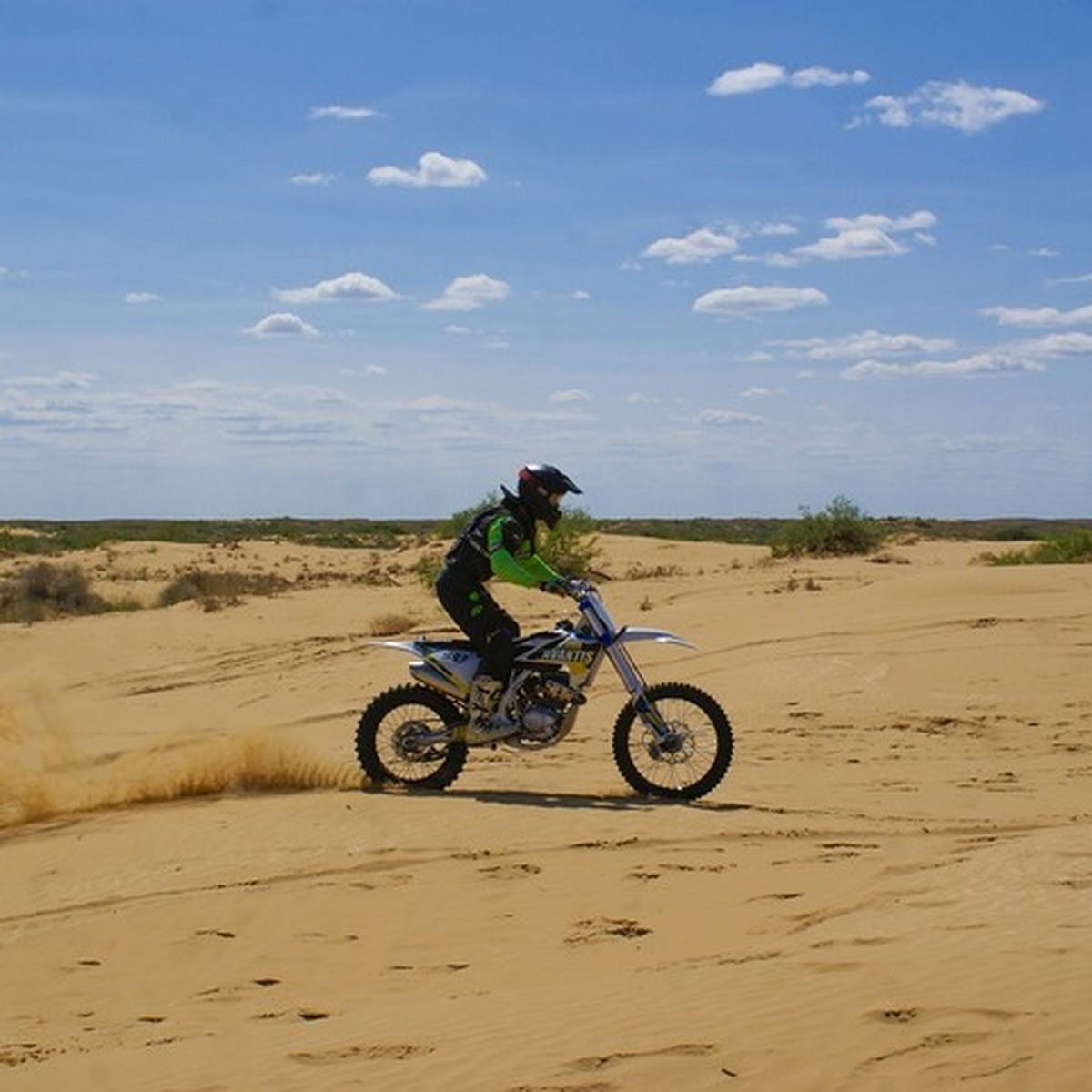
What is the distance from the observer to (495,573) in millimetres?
10516

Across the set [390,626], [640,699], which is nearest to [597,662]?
[640,699]

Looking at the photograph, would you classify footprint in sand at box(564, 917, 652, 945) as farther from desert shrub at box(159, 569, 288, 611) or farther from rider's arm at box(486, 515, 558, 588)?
desert shrub at box(159, 569, 288, 611)

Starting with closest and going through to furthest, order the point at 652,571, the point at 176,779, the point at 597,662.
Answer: the point at 597,662 → the point at 176,779 → the point at 652,571

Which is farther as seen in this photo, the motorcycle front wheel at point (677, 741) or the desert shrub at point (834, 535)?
the desert shrub at point (834, 535)

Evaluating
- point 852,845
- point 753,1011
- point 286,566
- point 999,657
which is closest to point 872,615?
point 999,657

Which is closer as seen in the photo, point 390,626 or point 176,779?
point 176,779

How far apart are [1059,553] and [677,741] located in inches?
822

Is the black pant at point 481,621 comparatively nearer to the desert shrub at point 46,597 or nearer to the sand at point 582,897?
the sand at point 582,897

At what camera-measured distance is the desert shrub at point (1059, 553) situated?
29469mm

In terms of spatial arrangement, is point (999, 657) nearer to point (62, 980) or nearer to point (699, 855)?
point (699, 855)

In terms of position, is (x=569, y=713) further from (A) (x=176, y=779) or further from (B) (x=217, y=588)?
(B) (x=217, y=588)

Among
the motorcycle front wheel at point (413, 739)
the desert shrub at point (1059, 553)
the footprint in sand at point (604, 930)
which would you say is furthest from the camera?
the desert shrub at point (1059, 553)

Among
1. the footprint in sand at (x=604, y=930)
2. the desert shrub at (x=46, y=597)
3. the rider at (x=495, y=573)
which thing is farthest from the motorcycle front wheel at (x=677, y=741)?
the desert shrub at (x=46, y=597)

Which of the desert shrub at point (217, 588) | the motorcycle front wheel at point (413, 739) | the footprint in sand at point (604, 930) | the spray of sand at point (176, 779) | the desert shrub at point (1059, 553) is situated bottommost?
the footprint in sand at point (604, 930)
